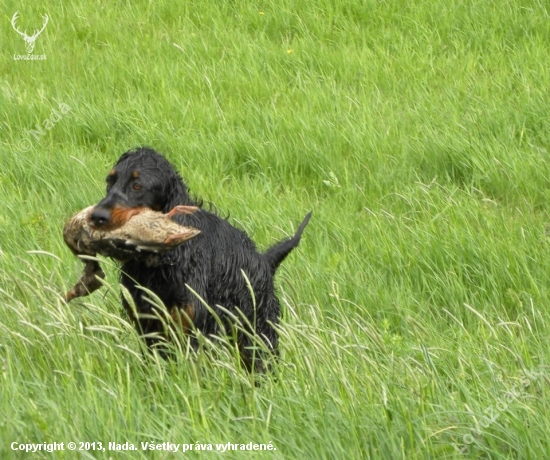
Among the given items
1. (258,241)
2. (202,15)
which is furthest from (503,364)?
(202,15)

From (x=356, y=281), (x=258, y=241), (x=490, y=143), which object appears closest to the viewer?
(x=356, y=281)

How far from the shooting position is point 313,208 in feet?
20.9

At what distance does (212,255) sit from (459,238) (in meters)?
2.01

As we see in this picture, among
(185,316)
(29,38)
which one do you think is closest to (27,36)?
(29,38)

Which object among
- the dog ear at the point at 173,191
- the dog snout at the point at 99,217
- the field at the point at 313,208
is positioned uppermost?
the dog snout at the point at 99,217

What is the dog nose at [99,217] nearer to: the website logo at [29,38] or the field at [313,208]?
the field at [313,208]

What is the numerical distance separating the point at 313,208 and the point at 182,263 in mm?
2374

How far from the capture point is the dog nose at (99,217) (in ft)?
12.3

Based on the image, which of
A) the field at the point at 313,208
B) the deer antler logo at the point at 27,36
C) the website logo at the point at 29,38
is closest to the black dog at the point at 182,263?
the field at the point at 313,208

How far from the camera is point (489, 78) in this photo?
8086 mm

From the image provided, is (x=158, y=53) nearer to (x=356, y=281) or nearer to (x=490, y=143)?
(x=490, y=143)

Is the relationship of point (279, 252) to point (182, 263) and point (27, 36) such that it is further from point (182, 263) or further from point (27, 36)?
point (27, 36)

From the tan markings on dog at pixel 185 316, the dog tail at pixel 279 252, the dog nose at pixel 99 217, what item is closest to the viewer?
the dog nose at pixel 99 217

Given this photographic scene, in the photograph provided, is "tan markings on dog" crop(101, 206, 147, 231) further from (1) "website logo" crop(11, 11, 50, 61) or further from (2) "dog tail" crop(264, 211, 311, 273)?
(1) "website logo" crop(11, 11, 50, 61)
